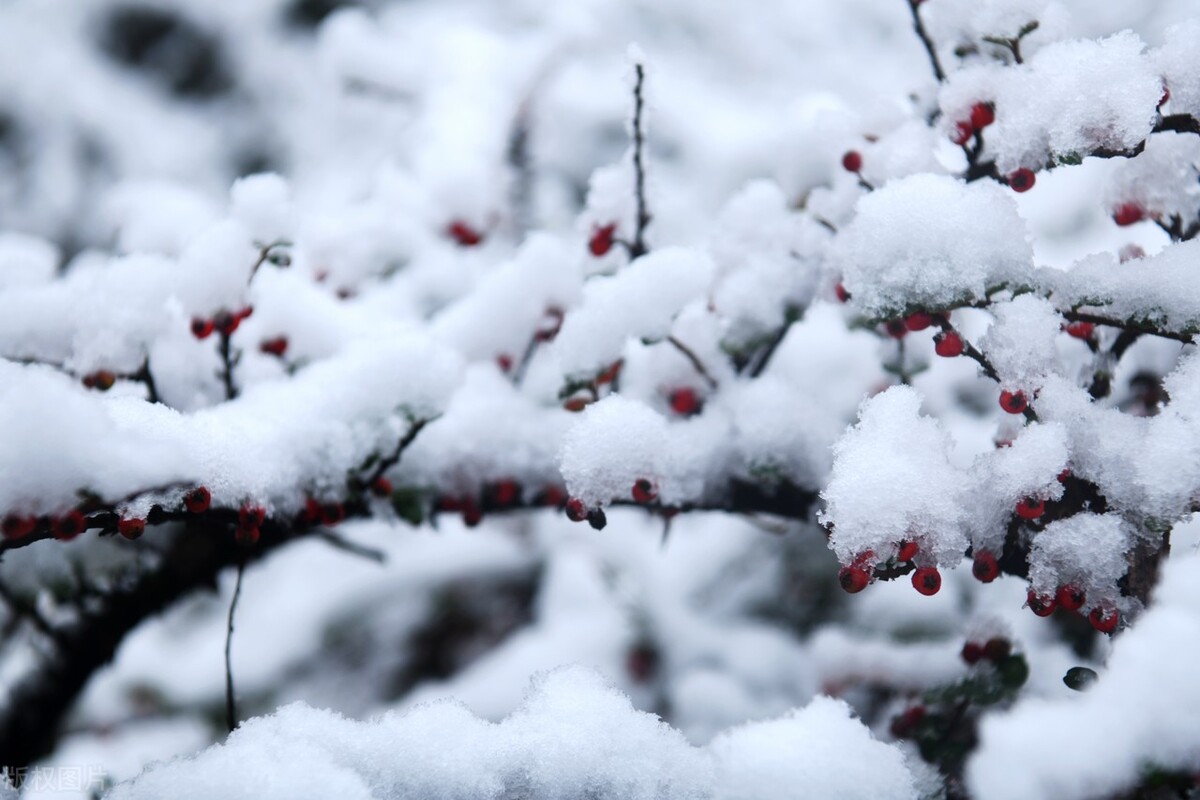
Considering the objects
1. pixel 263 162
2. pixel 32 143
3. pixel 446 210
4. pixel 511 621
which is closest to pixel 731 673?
pixel 511 621

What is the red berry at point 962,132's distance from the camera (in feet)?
2.99

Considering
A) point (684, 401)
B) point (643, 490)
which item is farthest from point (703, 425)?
point (643, 490)

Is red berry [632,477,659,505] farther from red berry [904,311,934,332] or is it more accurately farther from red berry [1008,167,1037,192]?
red berry [1008,167,1037,192]

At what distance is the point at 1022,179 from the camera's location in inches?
33.6

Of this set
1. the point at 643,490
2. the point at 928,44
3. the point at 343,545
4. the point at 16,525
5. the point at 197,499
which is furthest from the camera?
the point at 343,545

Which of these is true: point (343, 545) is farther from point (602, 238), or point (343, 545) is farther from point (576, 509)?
point (602, 238)

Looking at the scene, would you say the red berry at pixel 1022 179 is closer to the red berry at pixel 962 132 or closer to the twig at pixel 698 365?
the red berry at pixel 962 132

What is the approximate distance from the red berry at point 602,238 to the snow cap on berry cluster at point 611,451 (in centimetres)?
36

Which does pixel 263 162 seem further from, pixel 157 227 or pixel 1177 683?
pixel 1177 683

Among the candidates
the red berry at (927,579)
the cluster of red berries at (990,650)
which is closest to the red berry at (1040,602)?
the red berry at (927,579)

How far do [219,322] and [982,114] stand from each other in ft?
3.16

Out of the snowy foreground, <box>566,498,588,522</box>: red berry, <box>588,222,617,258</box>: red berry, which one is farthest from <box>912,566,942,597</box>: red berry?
<box>588,222,617,258</box>: red berry

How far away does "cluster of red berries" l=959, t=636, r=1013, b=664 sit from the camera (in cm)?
107

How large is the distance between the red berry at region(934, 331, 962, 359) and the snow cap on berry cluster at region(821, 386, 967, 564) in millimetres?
102
